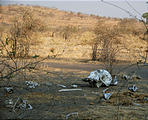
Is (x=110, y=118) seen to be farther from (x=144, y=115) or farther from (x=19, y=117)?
(x=19, y=117)

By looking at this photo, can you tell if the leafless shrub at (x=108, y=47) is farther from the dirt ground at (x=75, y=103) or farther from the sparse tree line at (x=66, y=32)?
the dirt ground at (x=75, y=103)

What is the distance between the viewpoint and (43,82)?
→ 7695mm

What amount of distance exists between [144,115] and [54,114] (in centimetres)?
145

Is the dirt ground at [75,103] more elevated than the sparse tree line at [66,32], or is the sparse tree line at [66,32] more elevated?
the sparse tree line at [66,32]

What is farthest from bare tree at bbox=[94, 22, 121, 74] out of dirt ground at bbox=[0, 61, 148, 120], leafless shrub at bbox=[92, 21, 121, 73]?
dirt ground at bbox=[0, 61, 148, 120]

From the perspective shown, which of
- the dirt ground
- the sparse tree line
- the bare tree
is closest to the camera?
the dirt ground

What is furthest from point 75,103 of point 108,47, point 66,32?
Answer: point 66,32

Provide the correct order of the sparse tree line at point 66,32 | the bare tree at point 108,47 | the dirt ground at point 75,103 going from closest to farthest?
the dirt ground at point 75,103 → the bare tree at point 108,47 → the sparse tree line at point 66,32

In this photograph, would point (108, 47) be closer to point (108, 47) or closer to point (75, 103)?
point (108, 47)

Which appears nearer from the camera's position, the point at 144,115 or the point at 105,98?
the point at 144,115

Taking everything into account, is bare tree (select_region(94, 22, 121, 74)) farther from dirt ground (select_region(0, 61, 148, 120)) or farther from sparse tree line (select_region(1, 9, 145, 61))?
dirt ground (select_region(0, 61, 148, 120))

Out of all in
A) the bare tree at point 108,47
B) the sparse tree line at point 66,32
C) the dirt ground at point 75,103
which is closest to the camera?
the dirt ground at point 75,103

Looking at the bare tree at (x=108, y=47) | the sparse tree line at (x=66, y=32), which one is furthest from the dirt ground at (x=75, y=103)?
the sparse tree line at (x=66, y=32)

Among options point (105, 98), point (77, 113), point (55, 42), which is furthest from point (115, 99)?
point (55, 42)
